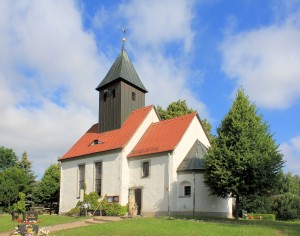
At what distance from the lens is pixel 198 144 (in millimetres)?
31484

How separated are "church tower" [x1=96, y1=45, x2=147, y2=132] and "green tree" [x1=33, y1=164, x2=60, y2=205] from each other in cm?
1426

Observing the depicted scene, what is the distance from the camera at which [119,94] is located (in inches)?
1415

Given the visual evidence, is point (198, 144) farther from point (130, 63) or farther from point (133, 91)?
point (130, 63)

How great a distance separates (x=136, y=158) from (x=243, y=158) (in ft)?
33.1

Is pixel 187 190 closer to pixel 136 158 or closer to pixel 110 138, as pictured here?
pixel 136 158

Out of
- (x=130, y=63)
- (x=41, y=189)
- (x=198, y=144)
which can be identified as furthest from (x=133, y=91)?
(x=41, y=189)

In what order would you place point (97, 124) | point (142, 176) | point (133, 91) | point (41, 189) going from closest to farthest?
point (142, 176)
point (133, 91)
point (97, 124)
point (41, 189)

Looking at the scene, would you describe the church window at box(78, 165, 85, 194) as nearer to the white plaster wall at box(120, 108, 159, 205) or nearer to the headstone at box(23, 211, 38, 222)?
the white plaster wall at box(120, 108, 159, 205)

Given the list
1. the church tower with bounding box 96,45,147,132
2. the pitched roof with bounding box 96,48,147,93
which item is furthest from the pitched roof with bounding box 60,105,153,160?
the pitched roof with bounding box 96,48,147,93

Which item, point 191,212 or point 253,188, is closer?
point 253,188

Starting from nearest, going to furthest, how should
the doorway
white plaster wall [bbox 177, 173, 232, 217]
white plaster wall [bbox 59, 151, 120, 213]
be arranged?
1. white plaster wall [bbox 177, 173, 232, 217]
2. the doorway
3. white plaster wall [bbox 59, 151, 120, 213]

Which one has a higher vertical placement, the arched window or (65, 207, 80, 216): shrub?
the arched window

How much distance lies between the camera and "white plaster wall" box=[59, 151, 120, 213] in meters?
32.3

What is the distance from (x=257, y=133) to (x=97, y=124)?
19.4m
